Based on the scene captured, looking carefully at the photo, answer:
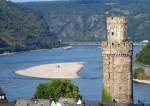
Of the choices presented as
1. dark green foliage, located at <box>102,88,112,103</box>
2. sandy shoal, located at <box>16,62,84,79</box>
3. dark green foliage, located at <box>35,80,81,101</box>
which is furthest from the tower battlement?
sandy shoal, located at <box>16,62,84,79</box>

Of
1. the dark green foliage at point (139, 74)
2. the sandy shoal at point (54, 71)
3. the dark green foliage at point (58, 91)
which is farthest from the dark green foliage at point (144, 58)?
the dark green foliage at point (58, 91)

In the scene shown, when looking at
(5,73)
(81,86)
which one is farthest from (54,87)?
(5,73)

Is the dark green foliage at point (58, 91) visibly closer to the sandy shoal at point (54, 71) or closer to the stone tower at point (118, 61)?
the stone tower at point (118, 61)

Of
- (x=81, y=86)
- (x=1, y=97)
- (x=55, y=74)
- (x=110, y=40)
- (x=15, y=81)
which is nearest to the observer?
(x=110, y=40)

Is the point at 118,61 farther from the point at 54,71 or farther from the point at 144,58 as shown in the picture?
the point at 54,71

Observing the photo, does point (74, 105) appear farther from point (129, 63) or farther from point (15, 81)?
point (15, 81)

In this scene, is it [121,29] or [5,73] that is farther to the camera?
[5,73]

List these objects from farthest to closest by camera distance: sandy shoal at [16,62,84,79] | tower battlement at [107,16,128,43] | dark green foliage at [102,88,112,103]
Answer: sandy shoal at [16,62,84,79], tower battlement at [107,16,128,43], dark green foliage at [102,88,112,103]

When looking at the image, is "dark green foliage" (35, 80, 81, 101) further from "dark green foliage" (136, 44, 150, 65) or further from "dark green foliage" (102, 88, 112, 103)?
"dark green foliage" (136, 44, 150, 65)
